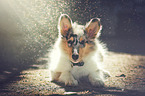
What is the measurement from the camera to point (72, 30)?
373cm

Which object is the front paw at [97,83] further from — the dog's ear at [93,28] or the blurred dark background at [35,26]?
the blurred dark background at [35,26]

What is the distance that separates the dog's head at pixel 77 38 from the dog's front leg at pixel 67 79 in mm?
283

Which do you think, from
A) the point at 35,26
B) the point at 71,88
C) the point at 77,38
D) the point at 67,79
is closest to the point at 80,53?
the point at 77,38

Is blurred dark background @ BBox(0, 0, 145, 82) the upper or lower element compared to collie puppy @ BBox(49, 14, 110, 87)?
upper

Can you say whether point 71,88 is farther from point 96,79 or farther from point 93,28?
point 93,28

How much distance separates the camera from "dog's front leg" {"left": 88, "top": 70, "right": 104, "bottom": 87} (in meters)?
3.58

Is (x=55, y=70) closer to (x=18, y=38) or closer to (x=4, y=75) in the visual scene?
(x=4, y=75)

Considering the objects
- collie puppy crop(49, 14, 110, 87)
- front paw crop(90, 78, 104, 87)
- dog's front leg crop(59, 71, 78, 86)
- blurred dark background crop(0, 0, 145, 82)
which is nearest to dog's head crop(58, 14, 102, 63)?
collie puppy crop(49, 14, 110, 87)

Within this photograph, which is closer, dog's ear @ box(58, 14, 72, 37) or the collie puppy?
the collie puppy

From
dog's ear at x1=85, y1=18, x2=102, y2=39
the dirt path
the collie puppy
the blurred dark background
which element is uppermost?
the blurred dark background

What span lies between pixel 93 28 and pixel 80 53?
65 cm

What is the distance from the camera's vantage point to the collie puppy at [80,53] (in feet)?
11.7

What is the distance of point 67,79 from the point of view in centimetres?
352

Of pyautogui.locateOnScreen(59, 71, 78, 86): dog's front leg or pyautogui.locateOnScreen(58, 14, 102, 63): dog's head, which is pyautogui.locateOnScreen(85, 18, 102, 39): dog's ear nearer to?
pyautogui.locateOnScreen(58, 14, 102, 63): dog's head
